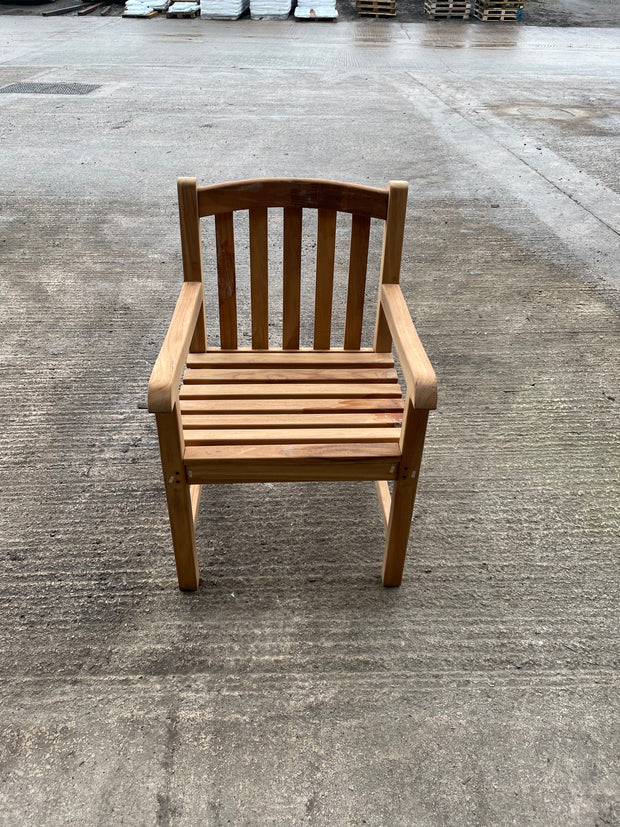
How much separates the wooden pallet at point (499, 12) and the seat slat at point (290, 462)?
588 inches

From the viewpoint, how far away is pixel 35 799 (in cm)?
134

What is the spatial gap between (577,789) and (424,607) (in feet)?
1.84

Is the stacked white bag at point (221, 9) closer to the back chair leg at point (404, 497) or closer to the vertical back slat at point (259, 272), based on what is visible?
the vertical back slat at point (259, 272)

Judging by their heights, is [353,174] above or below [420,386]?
below

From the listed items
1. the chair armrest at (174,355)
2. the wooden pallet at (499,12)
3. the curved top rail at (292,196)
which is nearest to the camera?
the chair armrest at (174,355)

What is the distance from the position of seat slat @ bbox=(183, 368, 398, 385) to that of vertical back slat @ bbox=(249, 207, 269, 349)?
0.16 meters

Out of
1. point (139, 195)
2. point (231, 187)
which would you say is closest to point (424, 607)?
point (231, 187)

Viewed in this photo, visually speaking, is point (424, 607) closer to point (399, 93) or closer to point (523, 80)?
point (399, 93)

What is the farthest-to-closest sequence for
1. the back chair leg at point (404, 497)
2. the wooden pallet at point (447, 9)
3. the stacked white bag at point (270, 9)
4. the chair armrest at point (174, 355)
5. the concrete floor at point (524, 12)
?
1. the concrete floor at point (524, 12)
2. the wooden pallet at point (447, 9)
3. the stacked white bag at point (270, 9)
4. the back chair leg at point (404, 497)
5. the chair armrest at point (174, 355)

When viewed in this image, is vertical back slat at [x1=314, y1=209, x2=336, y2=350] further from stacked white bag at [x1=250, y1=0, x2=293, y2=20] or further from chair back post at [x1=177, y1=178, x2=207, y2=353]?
stacked white bag at [x1=250, y1=0, x2=293, y2=20]

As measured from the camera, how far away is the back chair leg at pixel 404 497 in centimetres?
152

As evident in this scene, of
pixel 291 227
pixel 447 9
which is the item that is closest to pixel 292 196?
pixel 291 227

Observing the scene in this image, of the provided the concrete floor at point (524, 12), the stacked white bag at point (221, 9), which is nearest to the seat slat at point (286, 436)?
the concrete floor at point (524, 12)

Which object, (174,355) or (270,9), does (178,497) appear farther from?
(270,9)
